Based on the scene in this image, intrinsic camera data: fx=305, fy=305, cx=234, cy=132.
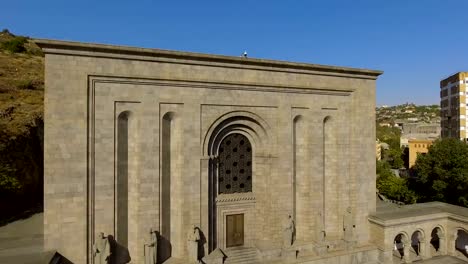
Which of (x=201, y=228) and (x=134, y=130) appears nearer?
(x=134, y=130)

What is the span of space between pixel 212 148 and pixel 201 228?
3.54 meters

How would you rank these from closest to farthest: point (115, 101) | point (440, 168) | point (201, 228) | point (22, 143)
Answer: point (115, 101) < point (201, 228) < point (22, 143) < point (440, 168)

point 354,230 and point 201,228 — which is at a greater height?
point 201,228

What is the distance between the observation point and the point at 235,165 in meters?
14.6

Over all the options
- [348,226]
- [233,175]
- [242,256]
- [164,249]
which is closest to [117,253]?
[164,249]

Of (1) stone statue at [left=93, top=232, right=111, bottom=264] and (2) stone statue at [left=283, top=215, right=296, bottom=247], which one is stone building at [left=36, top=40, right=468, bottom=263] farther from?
(1) stone statue at [left=93, top=232, right=111, bottom=264]

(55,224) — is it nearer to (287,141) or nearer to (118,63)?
(118,63)

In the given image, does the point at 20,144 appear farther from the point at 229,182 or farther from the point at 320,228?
the point at 320,228

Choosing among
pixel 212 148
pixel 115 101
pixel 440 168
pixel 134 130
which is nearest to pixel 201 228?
pixel 212 148

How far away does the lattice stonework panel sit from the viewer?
1439 cm

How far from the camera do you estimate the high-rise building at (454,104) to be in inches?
1779

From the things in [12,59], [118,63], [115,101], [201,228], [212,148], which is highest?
[12,59]

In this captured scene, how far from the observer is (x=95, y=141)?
38.1ft

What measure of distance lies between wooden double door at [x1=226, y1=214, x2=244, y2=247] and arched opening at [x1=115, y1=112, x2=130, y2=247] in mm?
4598
